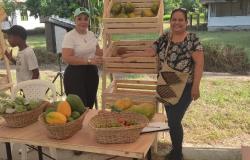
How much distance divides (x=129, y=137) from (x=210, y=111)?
3705mm

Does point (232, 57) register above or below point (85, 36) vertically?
below

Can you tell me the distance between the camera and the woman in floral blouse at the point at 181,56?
3320 millimetres

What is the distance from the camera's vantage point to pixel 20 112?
2.69 metres

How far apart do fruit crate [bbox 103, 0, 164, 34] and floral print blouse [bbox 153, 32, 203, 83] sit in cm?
55

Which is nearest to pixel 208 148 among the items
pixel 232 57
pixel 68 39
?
A: pixel 68 39

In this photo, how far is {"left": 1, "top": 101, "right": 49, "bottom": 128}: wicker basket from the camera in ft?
8.78

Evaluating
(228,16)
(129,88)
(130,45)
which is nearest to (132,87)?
(129,88)

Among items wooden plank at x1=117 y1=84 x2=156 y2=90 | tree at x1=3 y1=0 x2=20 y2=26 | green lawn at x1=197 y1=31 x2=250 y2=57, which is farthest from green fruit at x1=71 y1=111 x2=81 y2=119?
tree at x1=3 y1=0 x2=20 y2=26

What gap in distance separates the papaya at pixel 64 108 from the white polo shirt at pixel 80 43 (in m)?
1.37

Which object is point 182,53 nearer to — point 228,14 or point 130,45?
point 130,45

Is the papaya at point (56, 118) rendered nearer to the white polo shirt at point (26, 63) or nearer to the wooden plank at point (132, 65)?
the white polo shirt at point (26, 63)

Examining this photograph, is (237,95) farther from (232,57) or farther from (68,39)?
(68,39)

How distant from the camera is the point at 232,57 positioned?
8.91 meters

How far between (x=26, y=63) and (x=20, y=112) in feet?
4.58
